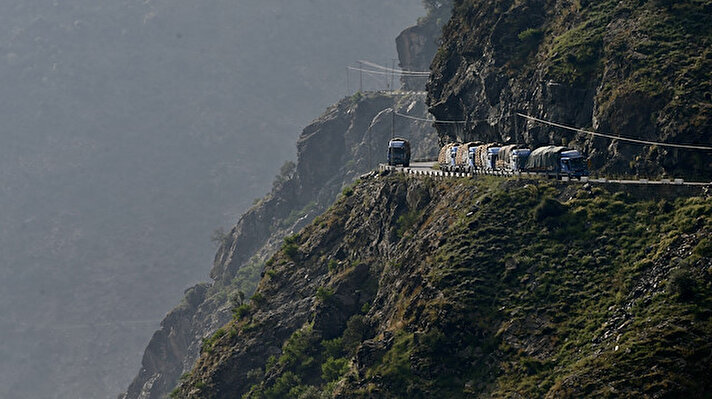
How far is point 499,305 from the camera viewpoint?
72500mm

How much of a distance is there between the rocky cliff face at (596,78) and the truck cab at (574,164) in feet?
9.65

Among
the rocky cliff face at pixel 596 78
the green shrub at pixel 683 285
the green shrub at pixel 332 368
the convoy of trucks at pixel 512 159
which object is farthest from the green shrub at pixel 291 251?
the green shrub at pixel 683 285

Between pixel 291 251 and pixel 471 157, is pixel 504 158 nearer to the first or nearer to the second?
pixel 471 157

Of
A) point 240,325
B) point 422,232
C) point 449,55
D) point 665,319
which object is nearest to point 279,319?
point 240,325

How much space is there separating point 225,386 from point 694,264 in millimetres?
61823

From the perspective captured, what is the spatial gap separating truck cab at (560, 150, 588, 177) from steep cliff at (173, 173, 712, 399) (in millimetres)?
2169

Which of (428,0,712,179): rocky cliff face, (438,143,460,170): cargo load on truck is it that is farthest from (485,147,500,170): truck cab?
(438,143,460,170): cargo load on truck

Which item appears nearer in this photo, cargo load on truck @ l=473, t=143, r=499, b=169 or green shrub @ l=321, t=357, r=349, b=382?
green shrub @ l=321, t=357, r=349, b=382

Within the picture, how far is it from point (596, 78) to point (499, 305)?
27696mm

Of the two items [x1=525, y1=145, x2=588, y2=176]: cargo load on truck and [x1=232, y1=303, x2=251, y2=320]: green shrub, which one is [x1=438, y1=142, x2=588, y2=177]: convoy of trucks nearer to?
[x1=525, y1=145, x2=588, y2=176]: cargo load on truck

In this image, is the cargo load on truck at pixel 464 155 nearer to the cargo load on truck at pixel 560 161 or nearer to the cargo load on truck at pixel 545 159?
the cargo load on truck at pixel 545 159

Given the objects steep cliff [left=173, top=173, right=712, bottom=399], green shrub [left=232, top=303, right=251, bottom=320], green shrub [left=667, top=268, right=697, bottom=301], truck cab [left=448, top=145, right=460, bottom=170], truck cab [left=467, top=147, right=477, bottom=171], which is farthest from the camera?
green shrub [left=232, top=303, right=251, bottom=320]

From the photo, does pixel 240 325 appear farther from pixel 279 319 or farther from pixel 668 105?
pixel 668 105

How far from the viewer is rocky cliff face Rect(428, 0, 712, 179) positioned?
257 ft
